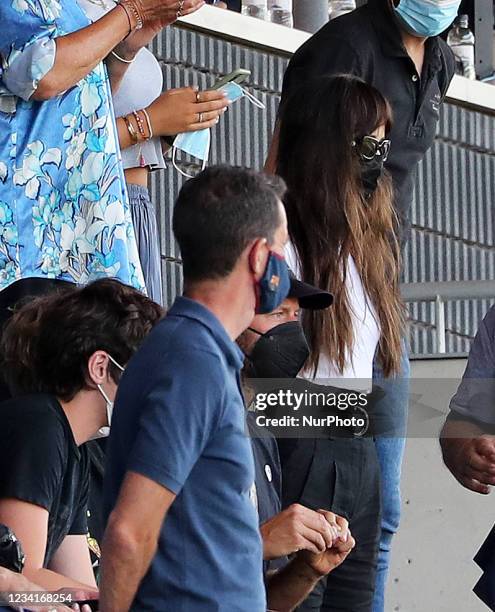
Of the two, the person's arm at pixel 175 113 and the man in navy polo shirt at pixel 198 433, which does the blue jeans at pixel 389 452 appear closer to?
the person's arm at pixel 175 113

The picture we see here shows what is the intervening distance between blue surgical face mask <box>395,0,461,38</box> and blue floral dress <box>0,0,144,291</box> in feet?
3.29

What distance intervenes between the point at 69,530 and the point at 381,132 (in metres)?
1.23

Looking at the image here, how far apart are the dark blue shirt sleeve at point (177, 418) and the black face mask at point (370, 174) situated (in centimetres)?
128

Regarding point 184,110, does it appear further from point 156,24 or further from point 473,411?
point 473,411

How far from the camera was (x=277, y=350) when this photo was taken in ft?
10.6

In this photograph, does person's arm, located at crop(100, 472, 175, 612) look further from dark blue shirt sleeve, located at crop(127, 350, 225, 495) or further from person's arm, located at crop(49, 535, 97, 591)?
person's arm, located at crop(49, 535, 97, 591)

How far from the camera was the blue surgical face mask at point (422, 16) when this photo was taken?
425 centimetres

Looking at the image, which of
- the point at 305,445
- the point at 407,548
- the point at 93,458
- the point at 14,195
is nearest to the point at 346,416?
the point at 305,445

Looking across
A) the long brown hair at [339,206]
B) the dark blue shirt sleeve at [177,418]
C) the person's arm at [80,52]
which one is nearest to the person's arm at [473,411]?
the long brown hair at [339,206]

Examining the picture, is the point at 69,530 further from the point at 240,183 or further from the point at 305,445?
the point at 240,183

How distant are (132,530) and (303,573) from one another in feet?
2.42

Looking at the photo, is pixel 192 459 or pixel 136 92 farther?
pixel 136 92

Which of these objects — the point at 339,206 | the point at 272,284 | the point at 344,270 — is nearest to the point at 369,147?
the point at 339,206

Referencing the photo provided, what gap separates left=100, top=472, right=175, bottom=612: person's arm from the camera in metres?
2.35
